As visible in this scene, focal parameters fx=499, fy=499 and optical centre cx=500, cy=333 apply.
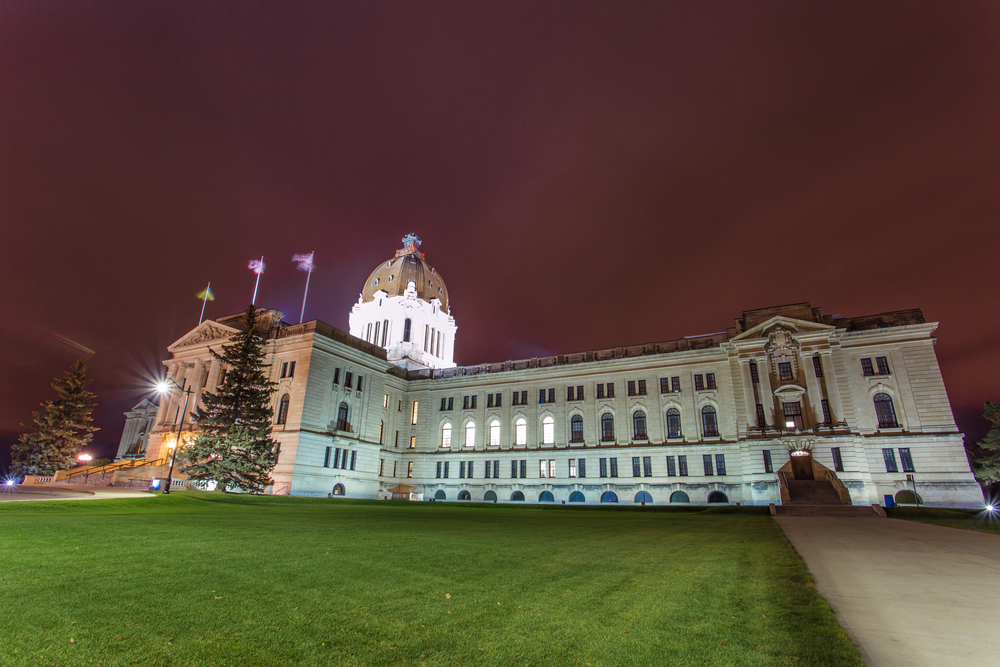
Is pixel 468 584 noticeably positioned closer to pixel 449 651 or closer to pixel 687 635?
pixel 449 651

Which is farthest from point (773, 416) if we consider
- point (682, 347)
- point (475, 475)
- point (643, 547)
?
point (643, 547)

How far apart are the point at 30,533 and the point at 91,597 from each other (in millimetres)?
7823

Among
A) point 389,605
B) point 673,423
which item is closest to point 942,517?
point 673,423

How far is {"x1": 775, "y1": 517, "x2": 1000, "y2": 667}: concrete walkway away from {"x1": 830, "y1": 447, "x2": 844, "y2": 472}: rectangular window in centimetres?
3270

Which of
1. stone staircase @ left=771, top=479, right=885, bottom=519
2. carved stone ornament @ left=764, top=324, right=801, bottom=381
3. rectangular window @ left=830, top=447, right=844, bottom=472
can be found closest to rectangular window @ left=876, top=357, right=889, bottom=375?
carved stone ornament @ left=764, top=324, right=801, bottom=381

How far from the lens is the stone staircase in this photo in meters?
33.4

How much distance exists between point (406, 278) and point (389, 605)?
288 feet

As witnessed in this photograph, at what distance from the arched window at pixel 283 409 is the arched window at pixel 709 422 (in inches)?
1711

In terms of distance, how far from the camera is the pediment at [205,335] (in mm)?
56562

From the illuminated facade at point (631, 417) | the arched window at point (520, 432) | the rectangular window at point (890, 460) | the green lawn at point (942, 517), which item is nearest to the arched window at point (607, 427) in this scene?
the illuminated facade at point (631, 417)

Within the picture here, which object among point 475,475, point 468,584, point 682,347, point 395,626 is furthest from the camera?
point 475,475

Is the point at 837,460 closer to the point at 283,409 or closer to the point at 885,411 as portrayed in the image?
the point at 885,411

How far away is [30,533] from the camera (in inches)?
449

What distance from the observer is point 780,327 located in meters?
49.8
